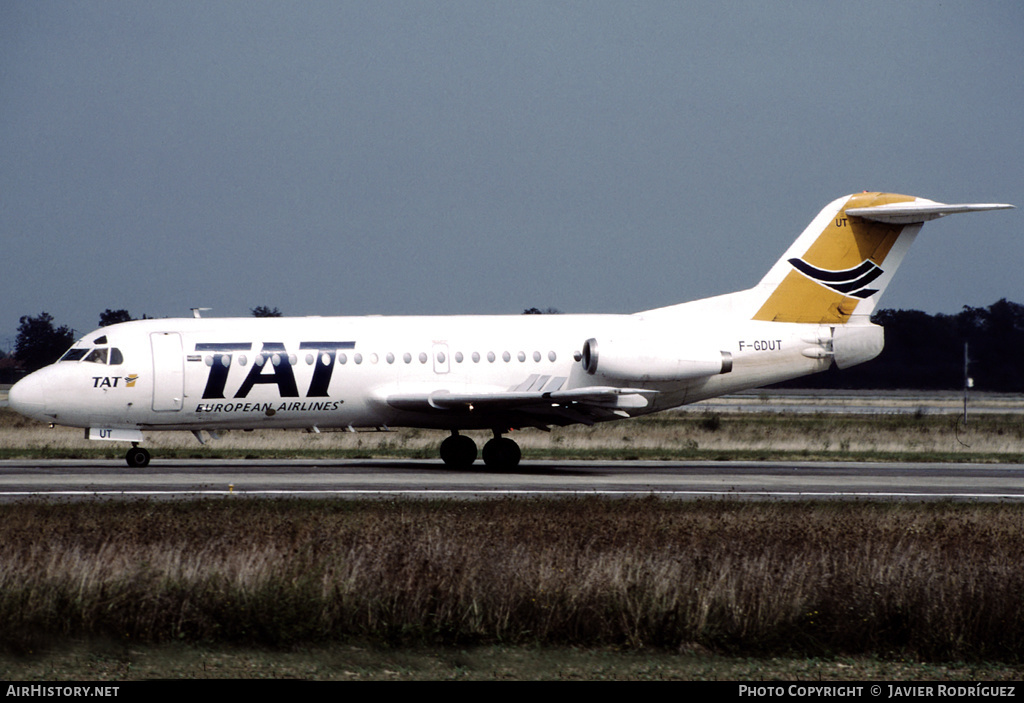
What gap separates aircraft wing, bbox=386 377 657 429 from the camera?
1050 inches

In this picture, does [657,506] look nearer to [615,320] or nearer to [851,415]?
[615,320]

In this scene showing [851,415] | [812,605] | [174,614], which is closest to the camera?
[174,614]

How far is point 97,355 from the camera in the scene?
1040 inches

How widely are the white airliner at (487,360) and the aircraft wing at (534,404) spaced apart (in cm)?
5

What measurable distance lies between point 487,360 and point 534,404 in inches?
77.2

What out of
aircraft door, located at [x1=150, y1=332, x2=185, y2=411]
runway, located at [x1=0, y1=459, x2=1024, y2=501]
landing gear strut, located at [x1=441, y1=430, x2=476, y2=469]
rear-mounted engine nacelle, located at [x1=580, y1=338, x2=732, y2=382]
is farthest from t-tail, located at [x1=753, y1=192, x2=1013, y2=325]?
aircraft door, located at [x1=150, y1=332, x2=185, y2=411]

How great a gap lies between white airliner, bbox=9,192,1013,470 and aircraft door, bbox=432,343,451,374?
1.3 inches

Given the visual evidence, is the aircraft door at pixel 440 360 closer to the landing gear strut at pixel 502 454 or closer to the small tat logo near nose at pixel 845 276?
the landing gear strut at pixel 502 454

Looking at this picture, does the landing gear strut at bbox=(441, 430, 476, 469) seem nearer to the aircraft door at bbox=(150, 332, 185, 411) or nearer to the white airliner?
the white airliner

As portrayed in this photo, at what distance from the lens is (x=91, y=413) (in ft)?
85.5

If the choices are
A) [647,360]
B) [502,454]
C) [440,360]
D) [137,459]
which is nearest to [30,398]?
[137,459]

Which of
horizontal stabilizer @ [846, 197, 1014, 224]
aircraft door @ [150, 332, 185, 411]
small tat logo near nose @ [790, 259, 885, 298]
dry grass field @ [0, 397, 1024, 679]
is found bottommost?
dry grass field @ [0, 397, 1024, 679]
